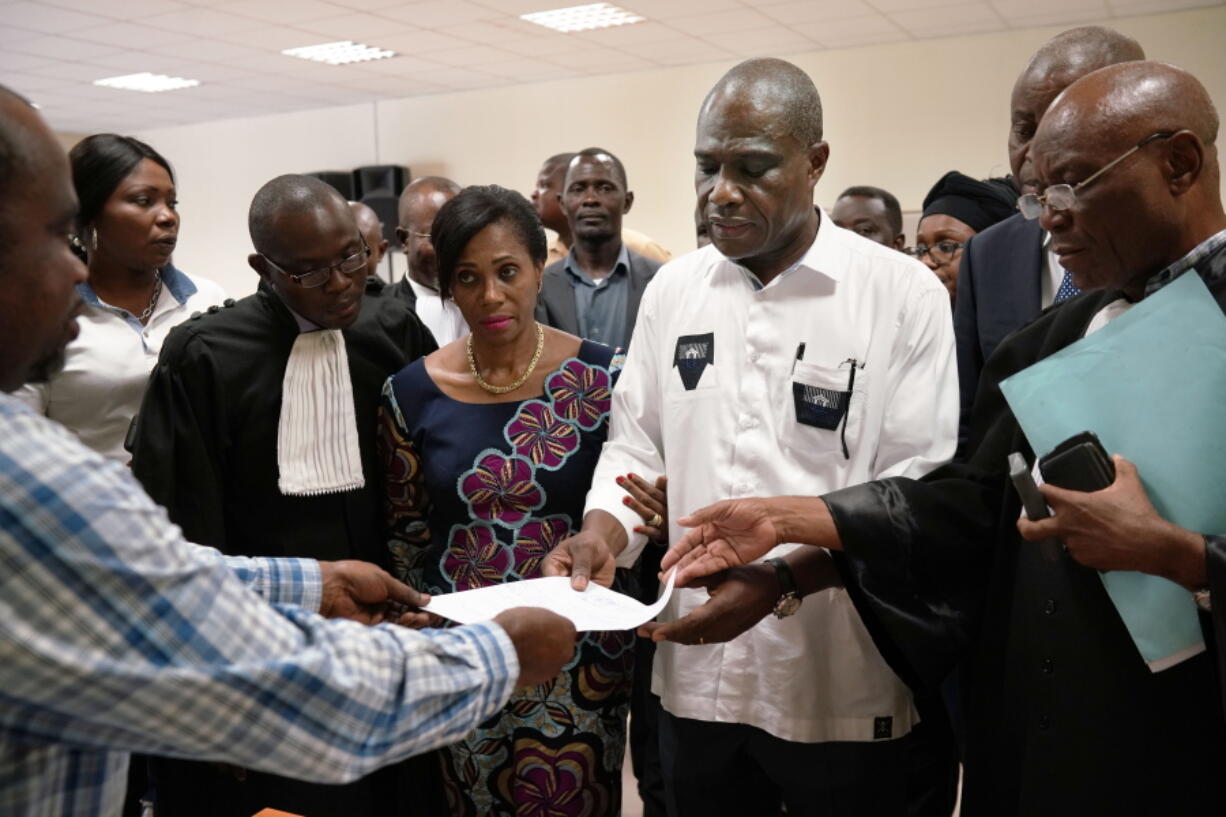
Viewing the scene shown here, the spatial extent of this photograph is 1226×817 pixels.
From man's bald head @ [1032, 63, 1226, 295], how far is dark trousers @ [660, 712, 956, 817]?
1.02 metres

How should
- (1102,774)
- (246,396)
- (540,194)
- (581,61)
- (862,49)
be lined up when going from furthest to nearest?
(581,61), (862,49), (540,194), (246,396), (1102,774)

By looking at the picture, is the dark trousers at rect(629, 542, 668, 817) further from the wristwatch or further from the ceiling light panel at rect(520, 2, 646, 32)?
the ceiling light panel at rect(520, 2, 646, 32)

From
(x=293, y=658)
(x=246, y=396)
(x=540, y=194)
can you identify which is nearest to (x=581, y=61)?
(x=540, y=194)

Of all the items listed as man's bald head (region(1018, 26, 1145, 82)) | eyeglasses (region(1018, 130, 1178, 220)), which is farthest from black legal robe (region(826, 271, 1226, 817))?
man's bald head (region(1018, 26, 1145, 82))

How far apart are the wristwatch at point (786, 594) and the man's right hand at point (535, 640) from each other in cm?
61

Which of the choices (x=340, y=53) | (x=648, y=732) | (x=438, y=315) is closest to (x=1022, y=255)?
(x=648, y=732)

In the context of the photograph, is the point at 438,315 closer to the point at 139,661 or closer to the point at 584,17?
the point at 139,661

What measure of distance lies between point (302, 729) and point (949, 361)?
1.42 meters

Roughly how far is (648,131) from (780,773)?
867 centimetres

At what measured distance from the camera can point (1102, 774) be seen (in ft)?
4.99

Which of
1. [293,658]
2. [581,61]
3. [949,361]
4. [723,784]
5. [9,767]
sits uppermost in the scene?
[581,61]

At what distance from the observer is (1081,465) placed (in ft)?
4.60

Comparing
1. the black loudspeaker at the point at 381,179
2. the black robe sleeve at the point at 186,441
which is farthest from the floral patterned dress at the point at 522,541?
the black loudspeaker at the point at 381,179

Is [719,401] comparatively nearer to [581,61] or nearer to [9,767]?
[9,767]
